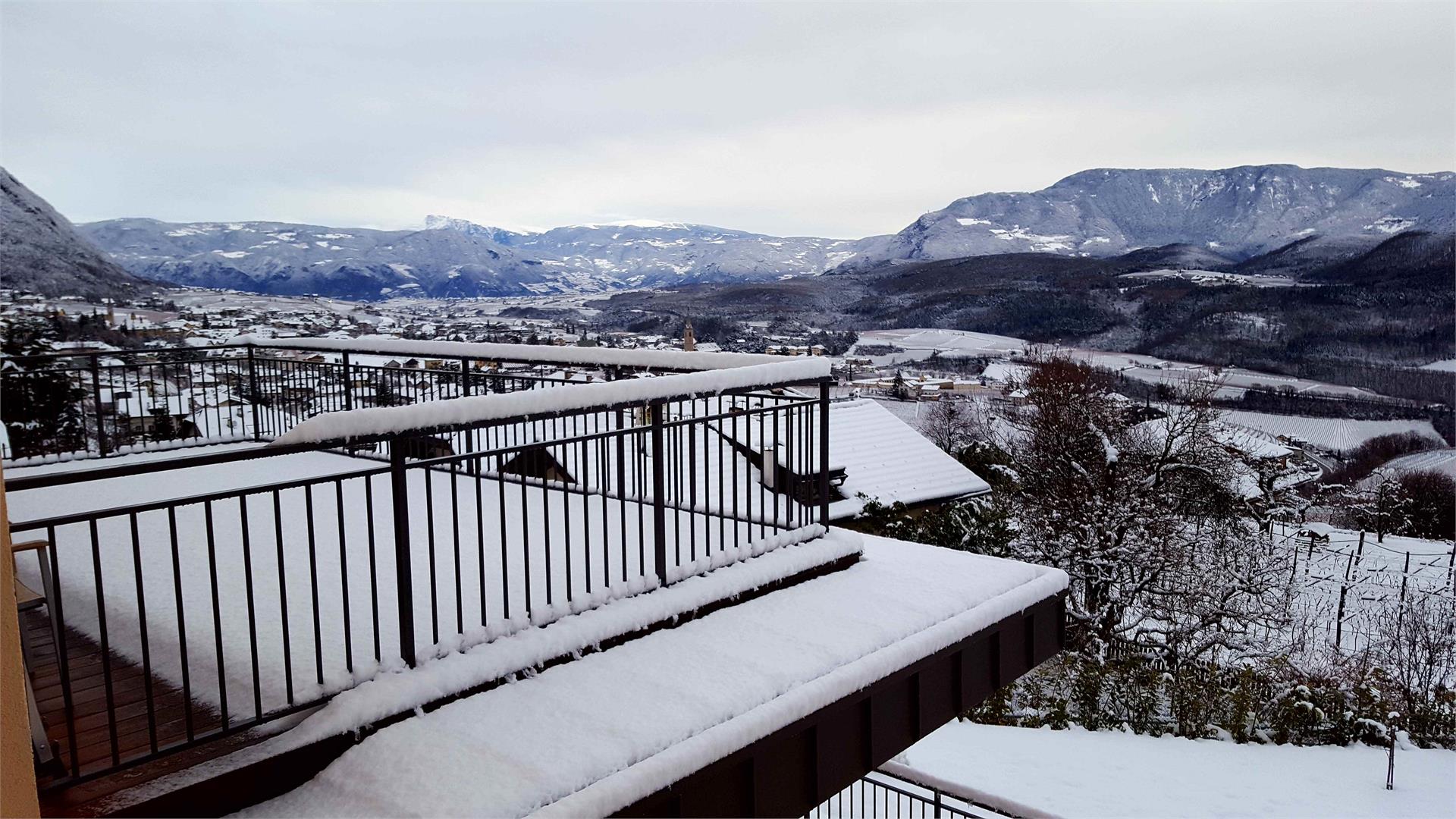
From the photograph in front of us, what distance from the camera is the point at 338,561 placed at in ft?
14.9

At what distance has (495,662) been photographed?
336cm

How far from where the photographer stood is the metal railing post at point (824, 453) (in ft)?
16.4

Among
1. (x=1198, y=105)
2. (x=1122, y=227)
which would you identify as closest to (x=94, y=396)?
(x=1198, y=105)

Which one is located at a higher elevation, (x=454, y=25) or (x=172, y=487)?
(x=454, y=25)

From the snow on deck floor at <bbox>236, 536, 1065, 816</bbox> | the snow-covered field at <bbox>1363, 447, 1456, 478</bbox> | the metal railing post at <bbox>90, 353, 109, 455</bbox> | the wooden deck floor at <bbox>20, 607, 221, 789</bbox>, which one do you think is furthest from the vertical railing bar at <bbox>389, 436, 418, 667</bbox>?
the snow-covered field at <bbox>1363, 447, 1456, 478</bbox>

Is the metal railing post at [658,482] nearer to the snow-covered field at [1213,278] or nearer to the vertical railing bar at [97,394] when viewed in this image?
the vertical railing bar at [97,394]

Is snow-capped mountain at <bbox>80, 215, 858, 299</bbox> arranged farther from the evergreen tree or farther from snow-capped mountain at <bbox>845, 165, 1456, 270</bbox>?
snow-capped mountain at <bbox>845, 165, 1456, 270</bbox>

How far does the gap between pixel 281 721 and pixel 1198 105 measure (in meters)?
17.2

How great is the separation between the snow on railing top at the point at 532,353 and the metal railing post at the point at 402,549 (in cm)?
231

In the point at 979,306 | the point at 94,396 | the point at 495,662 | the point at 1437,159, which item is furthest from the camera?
the point at 979,306

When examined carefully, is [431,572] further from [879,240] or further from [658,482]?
[879,240]

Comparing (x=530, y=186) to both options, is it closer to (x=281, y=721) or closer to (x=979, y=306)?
(x=281, y=721)

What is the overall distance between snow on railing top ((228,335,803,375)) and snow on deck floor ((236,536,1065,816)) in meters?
1.53

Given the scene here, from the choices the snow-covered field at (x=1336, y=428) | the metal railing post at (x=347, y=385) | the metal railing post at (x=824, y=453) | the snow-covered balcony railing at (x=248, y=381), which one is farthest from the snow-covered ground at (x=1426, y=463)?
the metal railing post at (x=347, y=385)
